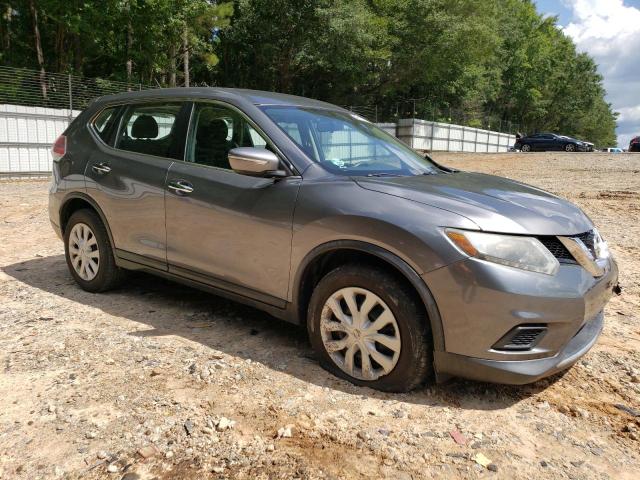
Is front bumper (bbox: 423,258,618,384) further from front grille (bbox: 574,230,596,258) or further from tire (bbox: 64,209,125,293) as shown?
tire (bbox: 64,209,125,293)

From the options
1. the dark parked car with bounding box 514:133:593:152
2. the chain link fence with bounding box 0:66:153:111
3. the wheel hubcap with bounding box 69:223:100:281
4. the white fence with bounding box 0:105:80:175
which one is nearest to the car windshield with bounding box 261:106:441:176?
the wheel hubcap with bounding box 69:223:100:281

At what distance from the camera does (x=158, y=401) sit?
2.91 m

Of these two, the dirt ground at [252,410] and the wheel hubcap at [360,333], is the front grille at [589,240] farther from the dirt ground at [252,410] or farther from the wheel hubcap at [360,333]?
the wheel hubcap at [360,333]

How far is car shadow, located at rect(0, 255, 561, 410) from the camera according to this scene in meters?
3.04

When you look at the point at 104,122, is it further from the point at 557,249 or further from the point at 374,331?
the point at 557,249

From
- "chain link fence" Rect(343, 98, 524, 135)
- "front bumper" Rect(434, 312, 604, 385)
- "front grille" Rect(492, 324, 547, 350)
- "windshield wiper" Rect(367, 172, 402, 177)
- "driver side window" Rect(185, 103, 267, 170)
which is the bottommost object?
"front bumper" Rect(434, 312, 604, 385)

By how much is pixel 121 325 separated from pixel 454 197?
2596mm

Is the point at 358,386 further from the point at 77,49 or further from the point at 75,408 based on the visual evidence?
the point at 77,49

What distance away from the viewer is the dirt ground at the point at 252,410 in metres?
2.42

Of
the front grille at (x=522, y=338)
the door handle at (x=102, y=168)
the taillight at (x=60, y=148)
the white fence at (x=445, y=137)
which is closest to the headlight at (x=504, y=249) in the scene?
the front grille at (x=522, y=338)

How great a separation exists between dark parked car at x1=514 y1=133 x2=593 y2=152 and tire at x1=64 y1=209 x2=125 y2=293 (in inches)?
1520

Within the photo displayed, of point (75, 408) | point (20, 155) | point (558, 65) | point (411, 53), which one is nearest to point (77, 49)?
point (20, 155)

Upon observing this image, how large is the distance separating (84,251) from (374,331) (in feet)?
9.76

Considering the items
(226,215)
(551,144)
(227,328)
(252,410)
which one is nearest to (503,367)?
(252,410)
